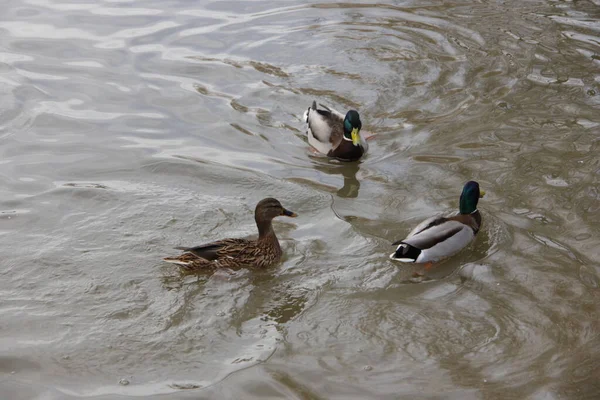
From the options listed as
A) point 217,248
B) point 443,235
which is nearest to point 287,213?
point 217,248

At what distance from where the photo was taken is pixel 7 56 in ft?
40.8

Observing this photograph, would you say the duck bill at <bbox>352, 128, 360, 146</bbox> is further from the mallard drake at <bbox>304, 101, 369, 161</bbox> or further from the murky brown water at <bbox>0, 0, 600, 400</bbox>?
the murky brown water at <bbox>0, 0, 600, 400</bbox>

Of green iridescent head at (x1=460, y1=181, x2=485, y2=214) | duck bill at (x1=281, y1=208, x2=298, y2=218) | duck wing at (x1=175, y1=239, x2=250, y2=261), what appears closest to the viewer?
duck wing at (x1=175, y1=239, x2=250, y2=261)

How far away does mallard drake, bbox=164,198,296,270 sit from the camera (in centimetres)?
670

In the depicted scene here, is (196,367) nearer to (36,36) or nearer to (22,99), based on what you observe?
(22,99)

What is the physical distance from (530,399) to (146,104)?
23.1 ft

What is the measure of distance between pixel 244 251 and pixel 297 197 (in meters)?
1.50

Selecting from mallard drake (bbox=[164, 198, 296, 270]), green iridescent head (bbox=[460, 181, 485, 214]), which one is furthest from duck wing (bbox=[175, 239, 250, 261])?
green iridescent head (bbox=[460, 181, 485, 214])

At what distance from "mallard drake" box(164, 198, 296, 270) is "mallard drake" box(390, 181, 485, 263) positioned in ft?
3.51

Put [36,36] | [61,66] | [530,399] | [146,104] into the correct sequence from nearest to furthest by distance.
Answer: [530,399] → [146,104] → [61,66] → [36,36]

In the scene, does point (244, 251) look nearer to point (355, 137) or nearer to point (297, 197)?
point (297, 197)

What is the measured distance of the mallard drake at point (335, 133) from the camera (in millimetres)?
9461

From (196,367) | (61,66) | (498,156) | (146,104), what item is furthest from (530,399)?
(61,66)

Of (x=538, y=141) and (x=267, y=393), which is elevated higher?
(x=538, y=141)
